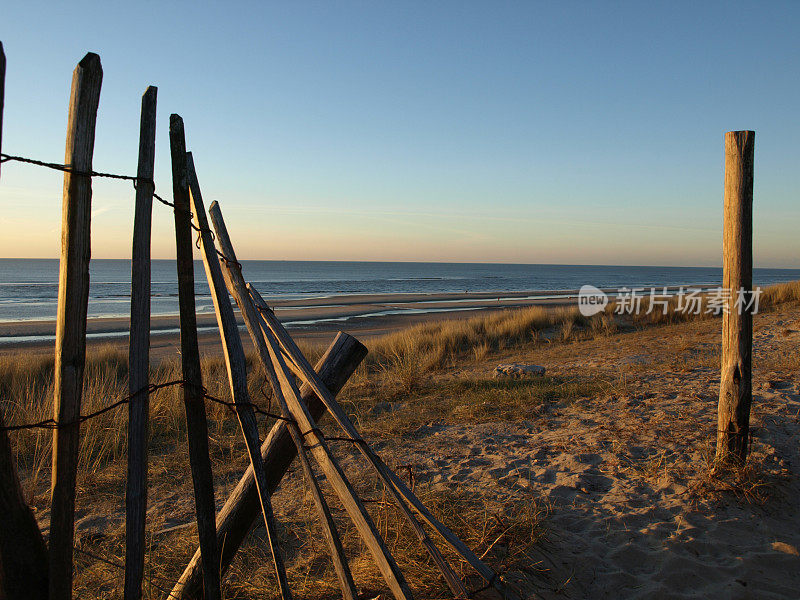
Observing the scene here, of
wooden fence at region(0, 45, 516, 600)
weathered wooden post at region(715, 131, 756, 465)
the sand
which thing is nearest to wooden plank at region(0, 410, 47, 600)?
wooden fence at region(0, 45, 516, 600)

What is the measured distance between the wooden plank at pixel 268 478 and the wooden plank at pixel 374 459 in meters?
0.14

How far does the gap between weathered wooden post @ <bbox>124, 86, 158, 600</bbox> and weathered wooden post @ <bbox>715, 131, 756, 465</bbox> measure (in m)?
4.00

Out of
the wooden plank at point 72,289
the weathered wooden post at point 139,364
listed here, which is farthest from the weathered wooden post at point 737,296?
the wooden plank at point 72,289

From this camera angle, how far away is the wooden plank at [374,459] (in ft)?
7.16

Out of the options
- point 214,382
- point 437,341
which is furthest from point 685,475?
point 437,341

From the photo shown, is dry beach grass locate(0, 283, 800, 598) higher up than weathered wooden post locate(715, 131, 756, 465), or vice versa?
weathered wooden post locate(715, 131, 756, 465)

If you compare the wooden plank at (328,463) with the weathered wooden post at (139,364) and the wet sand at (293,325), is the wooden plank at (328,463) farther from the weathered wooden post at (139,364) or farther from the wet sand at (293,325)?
the wet sand at (293,325)

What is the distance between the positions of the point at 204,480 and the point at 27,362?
896cm

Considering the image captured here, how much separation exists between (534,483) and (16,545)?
10.9ft

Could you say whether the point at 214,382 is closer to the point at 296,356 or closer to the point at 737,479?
the point at 296,356

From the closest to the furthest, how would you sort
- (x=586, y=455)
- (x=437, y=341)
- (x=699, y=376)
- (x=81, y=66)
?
1. (x=81, y=66)
2. (x=586, y=455)
3. (x=699, y=376)
4. (x=437, y=341)

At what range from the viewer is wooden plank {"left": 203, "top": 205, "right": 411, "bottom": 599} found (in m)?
2.03

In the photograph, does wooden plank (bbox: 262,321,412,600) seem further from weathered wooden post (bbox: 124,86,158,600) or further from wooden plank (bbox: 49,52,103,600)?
wooden plank (bbox: 49,52,103,600)

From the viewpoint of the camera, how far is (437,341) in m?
12.0
